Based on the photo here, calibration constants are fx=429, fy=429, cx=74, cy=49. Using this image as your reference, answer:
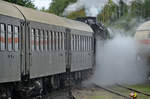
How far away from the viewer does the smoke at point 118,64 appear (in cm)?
2497

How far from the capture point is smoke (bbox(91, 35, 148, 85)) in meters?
25.0

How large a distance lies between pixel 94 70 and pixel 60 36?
7.90m

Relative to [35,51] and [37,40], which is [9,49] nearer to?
[35,51]

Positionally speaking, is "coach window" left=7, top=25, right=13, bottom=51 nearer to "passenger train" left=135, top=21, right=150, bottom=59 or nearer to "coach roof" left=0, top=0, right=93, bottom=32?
"coach roof" left=0, top=0, right=93, bottom=32

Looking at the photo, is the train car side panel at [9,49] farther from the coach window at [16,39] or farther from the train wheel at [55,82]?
the train wheel at [55,82]

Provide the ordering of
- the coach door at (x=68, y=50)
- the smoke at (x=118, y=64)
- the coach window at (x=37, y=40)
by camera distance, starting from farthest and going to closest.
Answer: the smoke at (x=118, y=64) < the coach door at (x=68, y=50) < the coach window at (x=37, y=40)

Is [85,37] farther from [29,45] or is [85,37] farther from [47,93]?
[29,45]

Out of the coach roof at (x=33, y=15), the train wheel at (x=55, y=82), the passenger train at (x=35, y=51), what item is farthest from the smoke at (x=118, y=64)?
the train wheel at (x=55, y=82)

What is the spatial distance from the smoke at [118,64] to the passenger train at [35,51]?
3.99m

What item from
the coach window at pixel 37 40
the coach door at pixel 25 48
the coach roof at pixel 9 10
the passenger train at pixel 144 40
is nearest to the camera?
the coach roof at pixel 9 10

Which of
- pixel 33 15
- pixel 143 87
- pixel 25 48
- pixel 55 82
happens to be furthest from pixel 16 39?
pixel 143 87

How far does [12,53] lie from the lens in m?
12.4

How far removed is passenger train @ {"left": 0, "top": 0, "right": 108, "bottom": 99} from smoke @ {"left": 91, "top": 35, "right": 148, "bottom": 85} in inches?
157

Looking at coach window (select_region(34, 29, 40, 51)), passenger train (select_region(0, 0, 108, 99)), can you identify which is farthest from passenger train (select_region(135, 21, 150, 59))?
coach window (select_region(34, 29, 40, 51))
